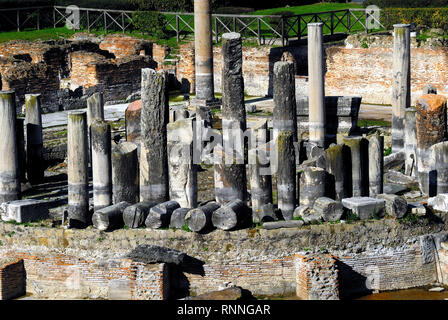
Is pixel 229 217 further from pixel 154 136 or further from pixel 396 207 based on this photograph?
pixel 396 207

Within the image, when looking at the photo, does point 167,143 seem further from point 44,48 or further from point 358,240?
point 44,48

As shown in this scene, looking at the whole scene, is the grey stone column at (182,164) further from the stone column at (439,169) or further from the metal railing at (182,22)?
the metal railing at (182,22)

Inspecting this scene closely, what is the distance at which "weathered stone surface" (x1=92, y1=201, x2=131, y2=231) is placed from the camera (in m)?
19.3

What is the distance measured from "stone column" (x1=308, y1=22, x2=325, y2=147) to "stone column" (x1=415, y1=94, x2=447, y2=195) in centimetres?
279

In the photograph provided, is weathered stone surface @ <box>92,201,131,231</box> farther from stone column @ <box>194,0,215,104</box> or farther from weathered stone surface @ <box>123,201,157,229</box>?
stone column @ <box>194,0,215,104</box>

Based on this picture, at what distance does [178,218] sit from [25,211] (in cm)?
294

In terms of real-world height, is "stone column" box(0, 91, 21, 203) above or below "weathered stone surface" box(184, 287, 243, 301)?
above

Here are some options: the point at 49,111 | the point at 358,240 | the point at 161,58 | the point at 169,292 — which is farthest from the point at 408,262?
the point at 161,58

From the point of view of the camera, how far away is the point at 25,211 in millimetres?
20141

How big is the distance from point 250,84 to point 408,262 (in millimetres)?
15376

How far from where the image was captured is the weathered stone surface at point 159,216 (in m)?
19.3

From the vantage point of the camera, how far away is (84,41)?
3703 cm

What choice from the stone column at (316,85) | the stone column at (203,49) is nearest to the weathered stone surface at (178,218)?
the stone column at (316,85)

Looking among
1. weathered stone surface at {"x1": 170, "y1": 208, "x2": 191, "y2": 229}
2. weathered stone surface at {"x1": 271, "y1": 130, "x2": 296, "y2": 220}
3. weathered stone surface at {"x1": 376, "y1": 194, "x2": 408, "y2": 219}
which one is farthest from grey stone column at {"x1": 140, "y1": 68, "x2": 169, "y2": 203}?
A: weathered stone surface at {"x1": 376, "y1": 194, "x2": 408, "y2": 219}
